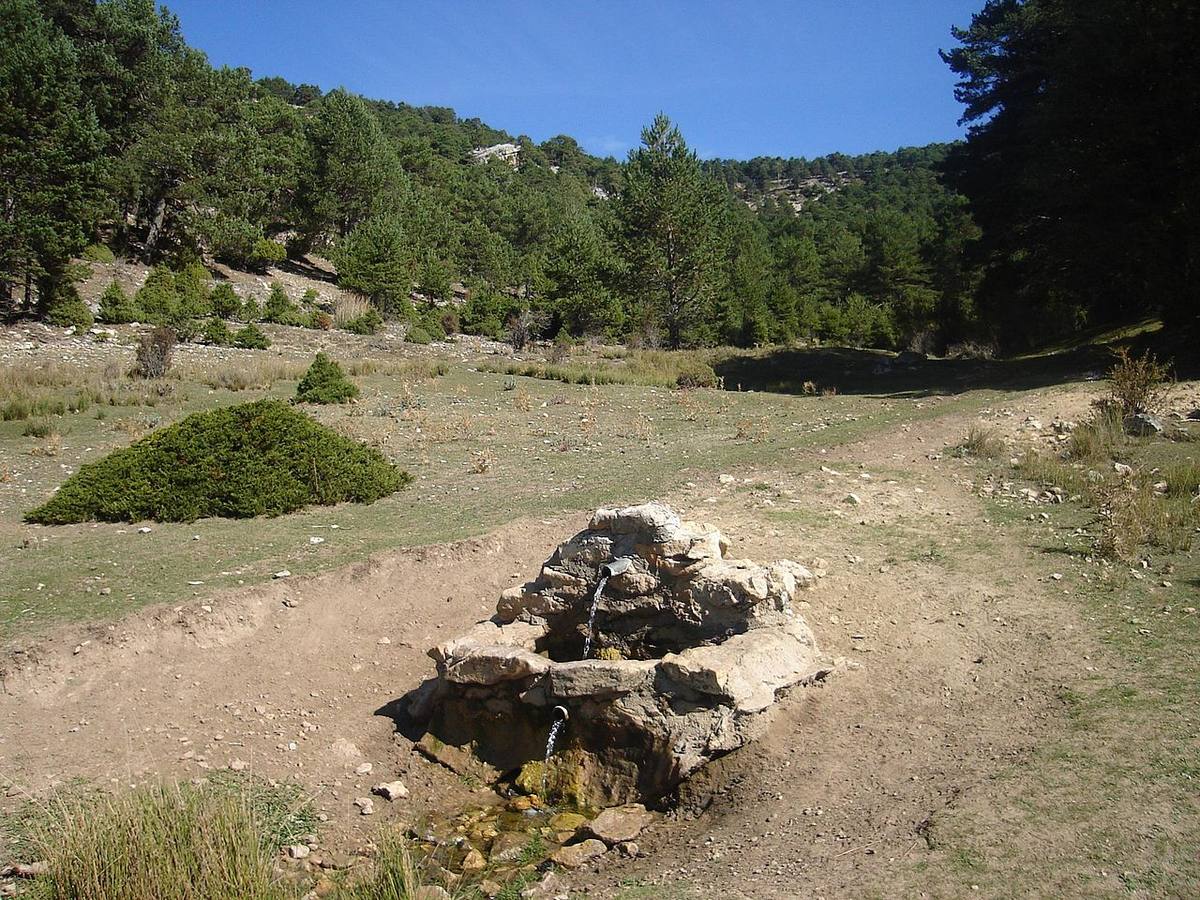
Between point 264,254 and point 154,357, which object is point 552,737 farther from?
point 264,254

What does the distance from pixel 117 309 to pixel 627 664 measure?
26.5m

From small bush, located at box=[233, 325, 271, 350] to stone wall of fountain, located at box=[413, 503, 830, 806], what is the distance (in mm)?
20882

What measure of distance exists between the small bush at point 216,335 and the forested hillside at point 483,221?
166cm

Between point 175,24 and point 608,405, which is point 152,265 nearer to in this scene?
point 175,24

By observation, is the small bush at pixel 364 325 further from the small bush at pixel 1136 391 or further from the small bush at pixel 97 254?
the small bush at pixel 1136 391

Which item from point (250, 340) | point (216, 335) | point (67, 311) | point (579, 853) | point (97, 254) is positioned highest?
point (97, 254)

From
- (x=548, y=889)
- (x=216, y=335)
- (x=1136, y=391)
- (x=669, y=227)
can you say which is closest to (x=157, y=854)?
(x=548, y=889)

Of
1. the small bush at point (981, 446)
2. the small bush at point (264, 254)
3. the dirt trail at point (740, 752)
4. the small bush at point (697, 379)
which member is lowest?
the dirt trail at point (740, 752)

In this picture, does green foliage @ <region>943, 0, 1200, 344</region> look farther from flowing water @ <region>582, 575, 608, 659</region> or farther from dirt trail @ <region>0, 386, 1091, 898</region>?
flowing water @ <region>582, 575, 608, 659</region>

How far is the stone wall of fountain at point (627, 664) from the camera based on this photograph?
5.62m

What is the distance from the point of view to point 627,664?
5.83 metres

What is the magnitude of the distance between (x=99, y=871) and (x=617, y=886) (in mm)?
2457

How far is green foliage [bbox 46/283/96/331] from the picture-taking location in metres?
24.6

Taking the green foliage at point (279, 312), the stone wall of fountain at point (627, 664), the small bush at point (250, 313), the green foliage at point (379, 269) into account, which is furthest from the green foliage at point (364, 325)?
the stone wall of fountain at point (627, 664)
